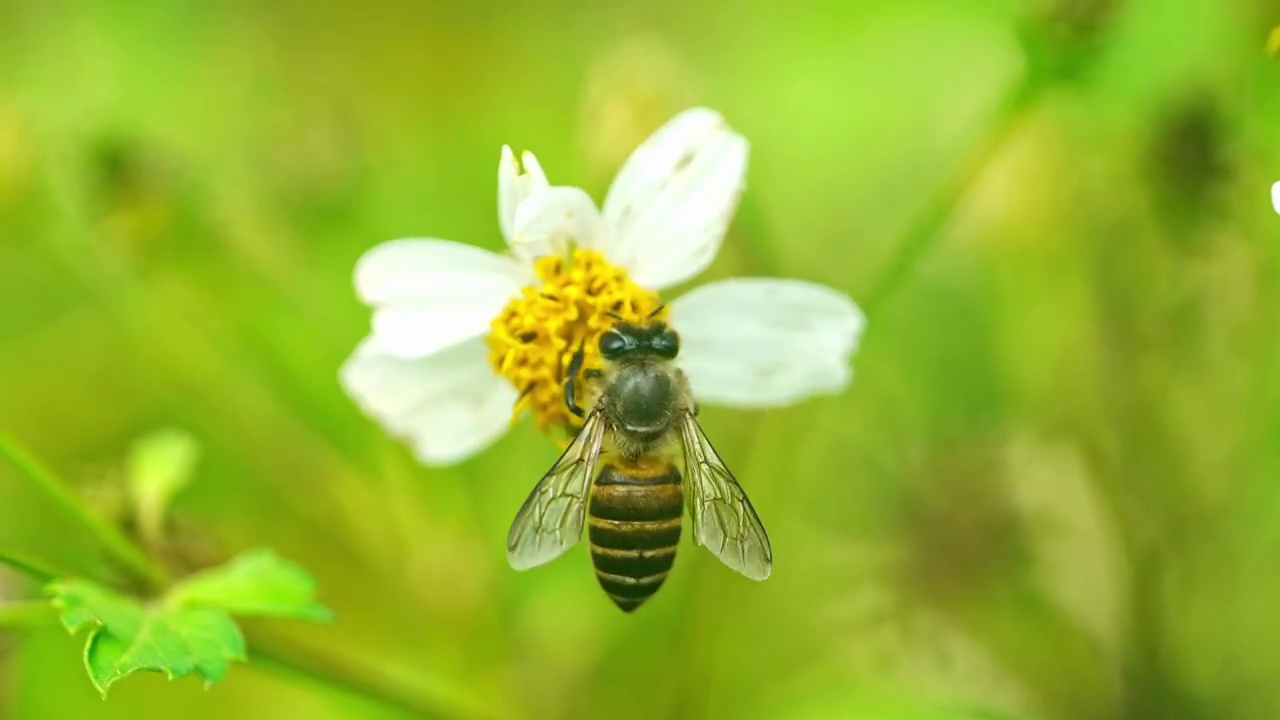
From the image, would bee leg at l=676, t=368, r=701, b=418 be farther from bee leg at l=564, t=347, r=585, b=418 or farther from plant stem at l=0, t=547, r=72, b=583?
plant stem at l=0, t=547, r=72, b=583

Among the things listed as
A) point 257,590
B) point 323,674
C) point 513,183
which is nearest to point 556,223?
point 513,183

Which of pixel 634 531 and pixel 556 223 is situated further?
pixel 556 223

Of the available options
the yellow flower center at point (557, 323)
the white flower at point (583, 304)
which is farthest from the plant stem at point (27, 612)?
the yellow flower center at point (557, 323)

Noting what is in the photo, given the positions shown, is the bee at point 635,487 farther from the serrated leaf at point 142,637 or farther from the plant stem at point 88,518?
the plant stem at point 88,518

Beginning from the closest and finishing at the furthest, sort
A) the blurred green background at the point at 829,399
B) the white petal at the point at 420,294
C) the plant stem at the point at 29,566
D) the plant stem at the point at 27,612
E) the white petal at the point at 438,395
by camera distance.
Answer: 1. the plant stem at the point at 29,566
2. the plant stem at the point at 27,612
3. the white petal at the point at 420,294
4. the white petal at the point at 438,395
5. the blurred green background at the point at 829,399

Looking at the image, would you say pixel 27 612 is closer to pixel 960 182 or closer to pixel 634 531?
pixel 634 531

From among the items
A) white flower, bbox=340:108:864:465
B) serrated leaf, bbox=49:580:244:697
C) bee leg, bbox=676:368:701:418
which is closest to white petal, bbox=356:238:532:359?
A: white flower, bbox=340:108:864:465

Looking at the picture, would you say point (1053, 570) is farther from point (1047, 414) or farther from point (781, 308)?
point (781, 308)
